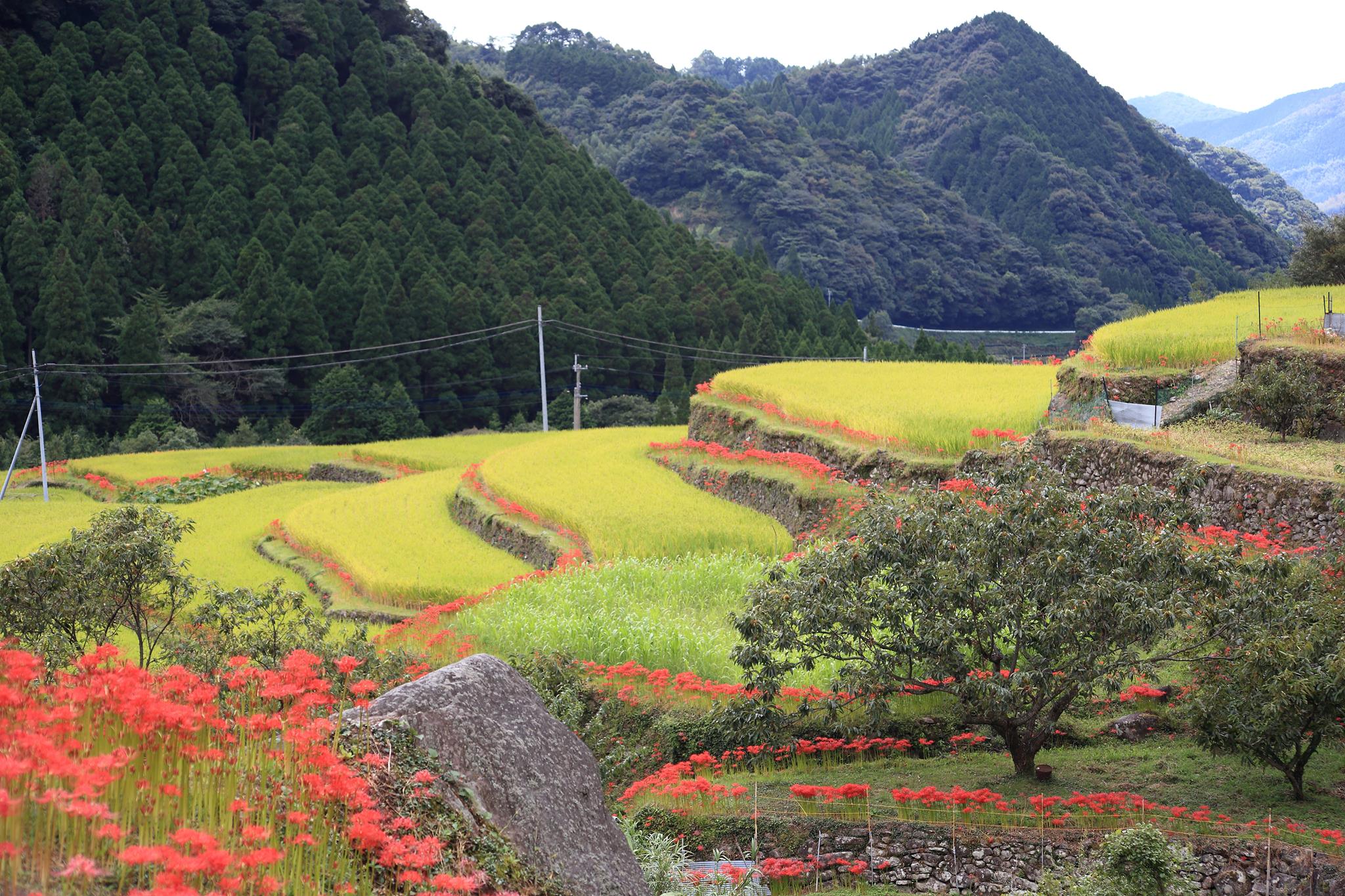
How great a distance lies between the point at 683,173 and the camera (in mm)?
124375

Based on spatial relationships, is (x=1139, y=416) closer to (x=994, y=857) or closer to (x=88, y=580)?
(x=994, y=857)

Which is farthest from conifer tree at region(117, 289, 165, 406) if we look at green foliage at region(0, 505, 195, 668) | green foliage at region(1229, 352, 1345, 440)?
green foliage at region(1229, 352, 1345, 440)

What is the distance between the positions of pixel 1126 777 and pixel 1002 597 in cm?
224

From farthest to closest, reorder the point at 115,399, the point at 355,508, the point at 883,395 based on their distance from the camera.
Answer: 1. the point at 115,399
2. the point at 355,508
3. the point at 883,395

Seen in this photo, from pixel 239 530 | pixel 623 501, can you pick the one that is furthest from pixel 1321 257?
pixel 239 530

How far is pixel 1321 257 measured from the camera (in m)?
35.8

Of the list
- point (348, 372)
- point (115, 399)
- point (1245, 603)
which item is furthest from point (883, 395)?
point (115, 399)

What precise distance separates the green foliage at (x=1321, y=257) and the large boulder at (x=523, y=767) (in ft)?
112

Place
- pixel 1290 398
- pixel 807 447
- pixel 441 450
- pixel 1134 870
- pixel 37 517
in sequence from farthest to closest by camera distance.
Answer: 1. pixel 441 450
2. pixel 37 517
3. pixel 807 447
4. pixel 1290 398
5. pixel 1134 870

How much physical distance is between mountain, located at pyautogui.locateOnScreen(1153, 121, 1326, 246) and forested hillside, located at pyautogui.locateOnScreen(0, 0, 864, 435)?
116m

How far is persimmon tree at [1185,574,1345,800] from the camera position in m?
9.29

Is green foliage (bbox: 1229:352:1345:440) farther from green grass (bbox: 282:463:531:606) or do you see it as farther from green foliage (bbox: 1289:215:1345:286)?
green foliage (bbox: 1289:215:1345:286)

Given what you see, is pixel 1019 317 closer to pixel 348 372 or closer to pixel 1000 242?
pixel 1000 242

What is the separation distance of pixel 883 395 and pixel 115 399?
1582 inches
